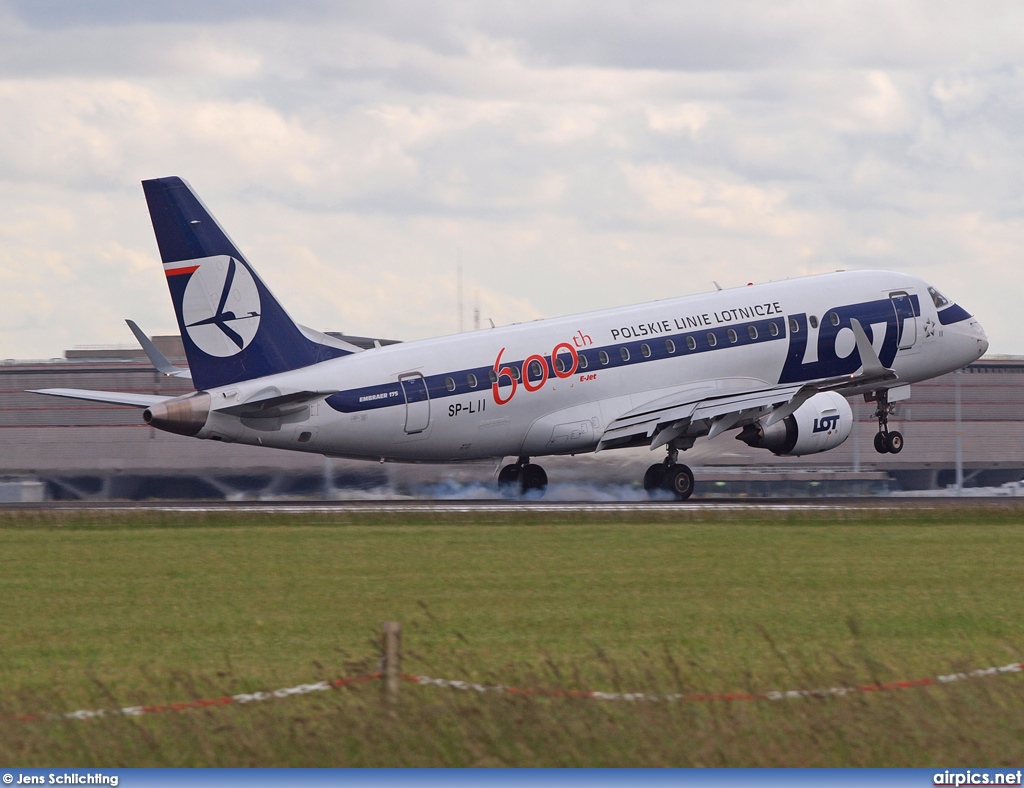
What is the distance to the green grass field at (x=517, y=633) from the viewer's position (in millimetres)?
12766

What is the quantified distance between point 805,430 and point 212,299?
59.5 ft

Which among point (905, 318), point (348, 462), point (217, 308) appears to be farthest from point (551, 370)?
point (348, 462)

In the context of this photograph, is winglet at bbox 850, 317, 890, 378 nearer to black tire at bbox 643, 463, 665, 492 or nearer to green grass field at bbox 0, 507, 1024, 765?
green grass field at bbox 0, 507, 1024, 765

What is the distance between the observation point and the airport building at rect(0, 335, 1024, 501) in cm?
5794

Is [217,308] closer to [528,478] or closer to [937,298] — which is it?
[528,478]

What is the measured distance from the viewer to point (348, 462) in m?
58.9

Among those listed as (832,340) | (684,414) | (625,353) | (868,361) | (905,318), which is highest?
(905,318)

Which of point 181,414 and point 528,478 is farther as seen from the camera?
point 528,478

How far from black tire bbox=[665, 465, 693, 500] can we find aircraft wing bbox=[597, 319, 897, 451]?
58.7 inches

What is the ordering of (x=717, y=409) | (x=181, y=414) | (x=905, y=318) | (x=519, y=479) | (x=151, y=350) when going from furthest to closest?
(x=905, y=318)
(x=519, y=479)
(x=717, y=409)
(x=151, y=350)
(x=181, y=414)

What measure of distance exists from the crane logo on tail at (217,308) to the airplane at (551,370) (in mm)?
37

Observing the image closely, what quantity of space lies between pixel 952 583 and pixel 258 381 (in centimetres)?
2006

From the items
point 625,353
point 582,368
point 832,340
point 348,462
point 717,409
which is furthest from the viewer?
point 348,462

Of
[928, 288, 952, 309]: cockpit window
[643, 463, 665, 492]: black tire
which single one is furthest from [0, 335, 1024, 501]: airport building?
[928, 288, 952, 309]: cockpit window
